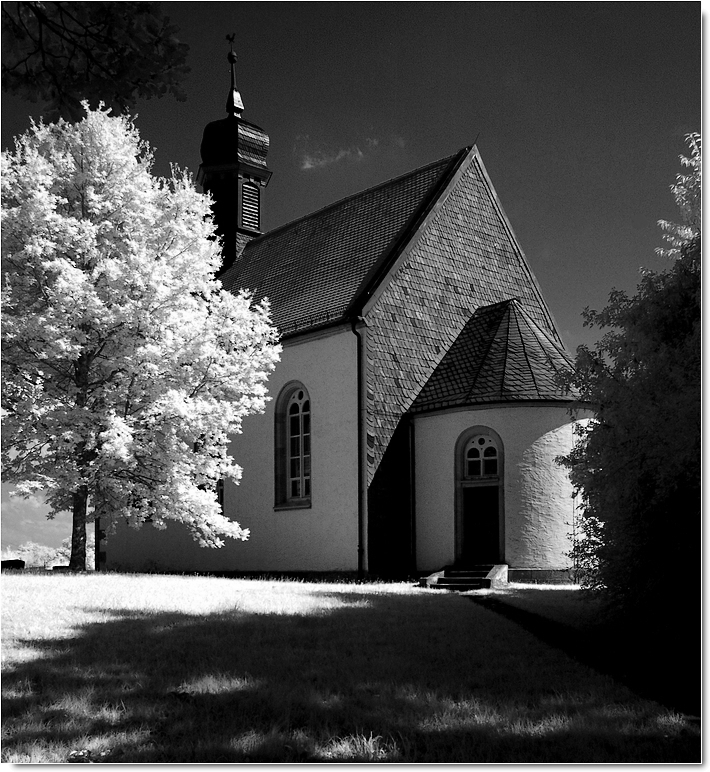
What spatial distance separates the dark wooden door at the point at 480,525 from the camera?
20906 millimetres

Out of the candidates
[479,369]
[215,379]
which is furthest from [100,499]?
[479,369]

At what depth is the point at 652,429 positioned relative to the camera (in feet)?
29.7

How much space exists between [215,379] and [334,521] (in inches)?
205

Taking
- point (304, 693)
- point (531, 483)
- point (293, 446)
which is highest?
point (293, 446)

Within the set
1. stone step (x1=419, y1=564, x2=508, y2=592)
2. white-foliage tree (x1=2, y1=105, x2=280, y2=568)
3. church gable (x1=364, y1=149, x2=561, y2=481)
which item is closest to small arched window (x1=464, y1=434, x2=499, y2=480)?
church gable (x1=364, y1=149, x2=561, y2=481)

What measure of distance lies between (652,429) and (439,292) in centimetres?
1495

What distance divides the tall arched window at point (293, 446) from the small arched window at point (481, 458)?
4349 mm

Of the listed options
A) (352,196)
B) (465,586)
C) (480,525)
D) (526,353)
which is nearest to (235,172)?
(352,196)

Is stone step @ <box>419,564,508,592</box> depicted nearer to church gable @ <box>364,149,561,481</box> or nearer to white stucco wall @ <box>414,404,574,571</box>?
white stucco wall @ <box>414,404,574,571</box>

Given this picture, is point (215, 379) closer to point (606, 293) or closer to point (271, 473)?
point (271, 473)

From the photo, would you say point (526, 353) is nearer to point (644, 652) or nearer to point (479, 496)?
point (479, 496)

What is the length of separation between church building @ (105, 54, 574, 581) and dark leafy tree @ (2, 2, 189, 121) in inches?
594

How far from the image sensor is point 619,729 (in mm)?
6395

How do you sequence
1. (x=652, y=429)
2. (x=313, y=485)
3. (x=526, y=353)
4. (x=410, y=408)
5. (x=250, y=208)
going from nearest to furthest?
(x=652, y=429), (x=526, y=353), (x=410, y=408), (x=313, y=485), (x=250, y=208)
